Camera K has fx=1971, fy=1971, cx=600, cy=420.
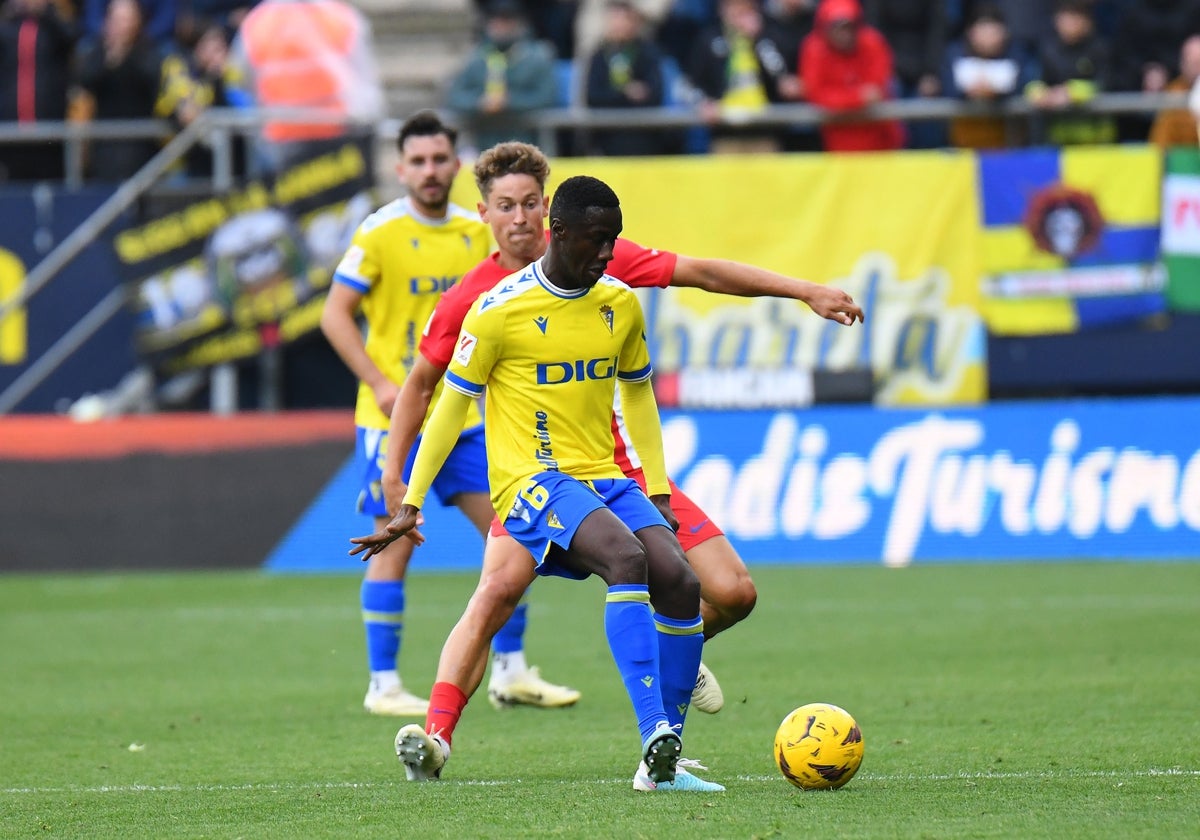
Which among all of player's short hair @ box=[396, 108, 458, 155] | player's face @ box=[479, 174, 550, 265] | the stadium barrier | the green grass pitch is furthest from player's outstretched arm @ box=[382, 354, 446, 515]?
the stadium barrier

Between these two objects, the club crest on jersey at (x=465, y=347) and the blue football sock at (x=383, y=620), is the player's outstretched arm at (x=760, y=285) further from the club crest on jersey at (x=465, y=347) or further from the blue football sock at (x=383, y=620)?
the blue football sock at (x=383, y=620)

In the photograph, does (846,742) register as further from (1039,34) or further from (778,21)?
(1039,34)

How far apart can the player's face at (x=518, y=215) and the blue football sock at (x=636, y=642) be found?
148 cm

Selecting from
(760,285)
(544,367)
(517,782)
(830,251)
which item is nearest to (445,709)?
(517,782)

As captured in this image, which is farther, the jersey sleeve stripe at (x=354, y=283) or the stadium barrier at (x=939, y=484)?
the stadium barrier at (x=939, y=484)

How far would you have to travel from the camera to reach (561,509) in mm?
6406

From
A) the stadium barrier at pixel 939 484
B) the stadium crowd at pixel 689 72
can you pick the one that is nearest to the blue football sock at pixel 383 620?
the stadium barrier at pixel 939 484

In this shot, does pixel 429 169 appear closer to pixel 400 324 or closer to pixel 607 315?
pixel 400 324

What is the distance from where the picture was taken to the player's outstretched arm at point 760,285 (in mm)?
6547

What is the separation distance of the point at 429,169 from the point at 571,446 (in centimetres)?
256

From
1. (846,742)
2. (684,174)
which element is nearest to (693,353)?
(684,174)

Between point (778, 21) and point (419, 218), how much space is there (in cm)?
870

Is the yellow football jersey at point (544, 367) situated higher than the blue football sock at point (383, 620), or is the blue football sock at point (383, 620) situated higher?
the yellow football jersey at point (544, 367)

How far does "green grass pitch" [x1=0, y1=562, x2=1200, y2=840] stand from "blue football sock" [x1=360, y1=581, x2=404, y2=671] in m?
0.27
